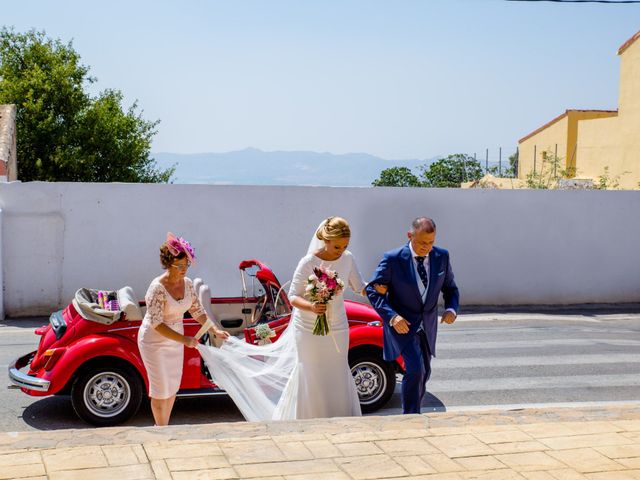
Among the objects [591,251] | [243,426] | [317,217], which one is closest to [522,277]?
[591,251]

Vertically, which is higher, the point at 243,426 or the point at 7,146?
the point at 7,146

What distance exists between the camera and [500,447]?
233 inches

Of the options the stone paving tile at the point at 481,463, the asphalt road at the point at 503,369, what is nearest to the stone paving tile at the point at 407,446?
the stone paving tile at the point at 481,463

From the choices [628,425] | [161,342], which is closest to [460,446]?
[628,425]

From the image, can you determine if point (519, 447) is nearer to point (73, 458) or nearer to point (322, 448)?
point (322, 448)

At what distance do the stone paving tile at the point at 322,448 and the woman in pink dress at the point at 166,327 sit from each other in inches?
54.9

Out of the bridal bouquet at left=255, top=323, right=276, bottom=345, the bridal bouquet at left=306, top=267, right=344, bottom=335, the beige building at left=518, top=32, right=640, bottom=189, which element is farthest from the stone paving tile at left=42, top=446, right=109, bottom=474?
the beige building at left=518, top=32, right=640, bottom=189

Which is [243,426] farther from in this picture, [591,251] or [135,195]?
[591,251]

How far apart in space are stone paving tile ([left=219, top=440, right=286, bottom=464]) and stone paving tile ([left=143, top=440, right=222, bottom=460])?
0.08 metres

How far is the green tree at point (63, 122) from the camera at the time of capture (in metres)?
33.6

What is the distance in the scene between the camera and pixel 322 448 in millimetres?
5809

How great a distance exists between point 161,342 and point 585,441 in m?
3.28

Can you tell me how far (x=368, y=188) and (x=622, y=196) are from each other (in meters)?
5.36

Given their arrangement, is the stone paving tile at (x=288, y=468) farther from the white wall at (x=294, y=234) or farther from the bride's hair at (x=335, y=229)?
the white wall at (x=294, y=234)
